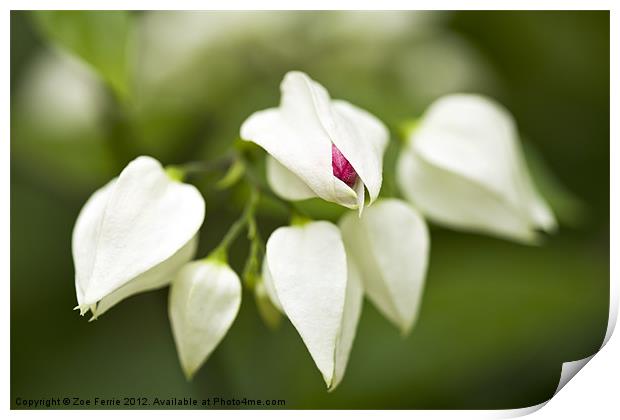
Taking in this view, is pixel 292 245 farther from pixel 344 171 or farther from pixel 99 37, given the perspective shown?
pixel 99 37

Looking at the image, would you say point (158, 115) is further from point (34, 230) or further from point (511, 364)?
point (511, 364)

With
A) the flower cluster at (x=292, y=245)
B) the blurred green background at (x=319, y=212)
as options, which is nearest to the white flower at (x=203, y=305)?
the flower cluster at (x=292, y=245)

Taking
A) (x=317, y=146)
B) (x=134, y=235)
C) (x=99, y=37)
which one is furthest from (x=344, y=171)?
(x=99, y=37)

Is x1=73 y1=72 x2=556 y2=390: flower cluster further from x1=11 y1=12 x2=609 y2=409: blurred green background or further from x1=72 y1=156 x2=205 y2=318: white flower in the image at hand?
x1=11 y1=12 x2=609 y2=409: blurred green background

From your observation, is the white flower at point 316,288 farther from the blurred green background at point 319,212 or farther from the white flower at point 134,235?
the blurred green background at point 319,212

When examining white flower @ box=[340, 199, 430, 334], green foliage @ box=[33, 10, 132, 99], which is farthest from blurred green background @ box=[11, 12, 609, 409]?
white flower @ box=[340, 199, 430, 334]
